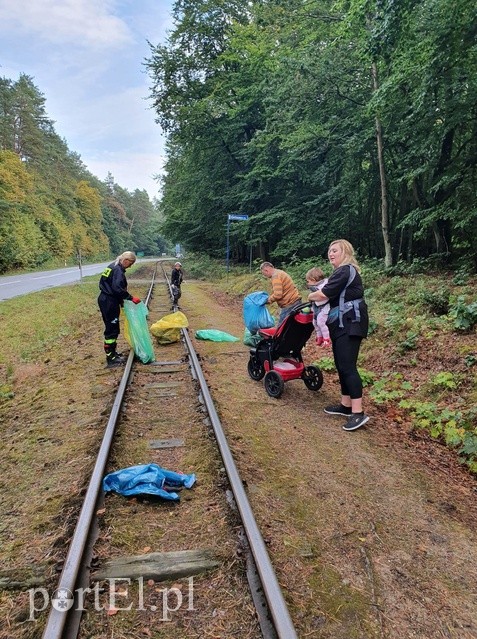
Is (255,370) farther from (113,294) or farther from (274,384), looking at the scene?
(113,294)

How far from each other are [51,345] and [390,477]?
8.62 metres

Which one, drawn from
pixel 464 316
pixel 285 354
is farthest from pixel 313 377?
pixel 464 316

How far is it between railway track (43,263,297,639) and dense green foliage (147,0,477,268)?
885cm

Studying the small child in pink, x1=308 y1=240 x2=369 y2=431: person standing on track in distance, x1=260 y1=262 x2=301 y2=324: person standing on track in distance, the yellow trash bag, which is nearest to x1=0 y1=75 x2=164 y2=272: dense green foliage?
the yellow trash bag

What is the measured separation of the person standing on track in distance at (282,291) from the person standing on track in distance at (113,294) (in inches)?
93.2

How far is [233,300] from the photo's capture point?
16.5 meters

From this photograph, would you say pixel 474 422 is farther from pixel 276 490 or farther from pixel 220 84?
pixel 220 84

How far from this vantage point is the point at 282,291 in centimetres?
571

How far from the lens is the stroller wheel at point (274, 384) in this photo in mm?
5461

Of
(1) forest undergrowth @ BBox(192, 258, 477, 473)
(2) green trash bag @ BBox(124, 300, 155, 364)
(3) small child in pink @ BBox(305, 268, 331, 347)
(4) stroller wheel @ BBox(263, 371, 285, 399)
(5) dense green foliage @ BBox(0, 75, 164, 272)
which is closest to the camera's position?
(1) forest undergrowth @ BBox(192, 258, 477, 473)

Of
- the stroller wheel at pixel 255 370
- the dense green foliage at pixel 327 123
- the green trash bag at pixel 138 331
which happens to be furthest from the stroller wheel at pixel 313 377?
the dense green foliage at pixel 327 123

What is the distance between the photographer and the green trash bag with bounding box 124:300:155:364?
22.6 feet

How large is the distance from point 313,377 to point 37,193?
165ft

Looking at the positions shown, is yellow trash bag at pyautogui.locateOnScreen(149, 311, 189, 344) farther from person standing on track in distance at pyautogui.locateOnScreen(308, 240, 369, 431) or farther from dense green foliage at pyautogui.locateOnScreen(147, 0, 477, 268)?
dense green foliage at pyautogui.locateOnScreen(147, 0, 477, 268)
